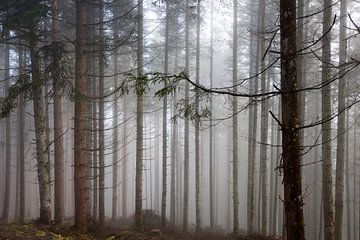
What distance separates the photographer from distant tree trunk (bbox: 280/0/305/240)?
4.73 metres

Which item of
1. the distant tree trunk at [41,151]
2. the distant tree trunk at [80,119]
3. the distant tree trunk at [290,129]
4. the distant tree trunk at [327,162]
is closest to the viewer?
the distant tree trunk at [290,129]

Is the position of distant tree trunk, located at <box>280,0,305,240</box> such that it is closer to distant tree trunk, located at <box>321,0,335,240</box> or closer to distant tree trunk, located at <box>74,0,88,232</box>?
distant tree trunk, located at <box>321,0,335,240</box>

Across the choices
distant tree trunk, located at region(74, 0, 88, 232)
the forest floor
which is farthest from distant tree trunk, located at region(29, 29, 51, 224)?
distant tree trunk, located at region(74, 0, 88, 232)

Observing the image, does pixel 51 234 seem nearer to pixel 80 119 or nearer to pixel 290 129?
pixel 80 119

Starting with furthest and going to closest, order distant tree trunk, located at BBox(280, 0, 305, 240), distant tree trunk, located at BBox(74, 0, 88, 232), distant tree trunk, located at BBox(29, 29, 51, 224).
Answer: distant tree trunk, located at BBox(29, 29, 51, 224) < distant tree trunk, located at BBox(74, 0, 88, 232) < distant tree trunk, located at BBox(280, 0, 305, 240)

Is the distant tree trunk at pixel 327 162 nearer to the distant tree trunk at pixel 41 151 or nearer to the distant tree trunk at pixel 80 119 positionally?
the distant tree trunk at pixel 80 119

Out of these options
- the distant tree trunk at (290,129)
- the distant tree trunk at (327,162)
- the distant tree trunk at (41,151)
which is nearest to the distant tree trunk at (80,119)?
the distant tree trunk at (41,151)

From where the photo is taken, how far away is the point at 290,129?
15.5ft

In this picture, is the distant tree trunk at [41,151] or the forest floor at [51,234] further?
the distant tree trunk at [41,151]

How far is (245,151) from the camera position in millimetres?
44312

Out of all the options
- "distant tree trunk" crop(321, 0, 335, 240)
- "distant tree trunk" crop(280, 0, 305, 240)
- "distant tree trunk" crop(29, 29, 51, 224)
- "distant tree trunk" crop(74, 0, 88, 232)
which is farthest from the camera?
"distant tree trunk" crop(29, 29, 51, 224)

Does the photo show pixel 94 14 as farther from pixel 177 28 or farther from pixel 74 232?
pixel 74 232

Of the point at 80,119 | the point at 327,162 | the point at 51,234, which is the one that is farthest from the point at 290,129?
the point at 51,234

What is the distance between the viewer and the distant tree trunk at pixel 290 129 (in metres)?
4.73
